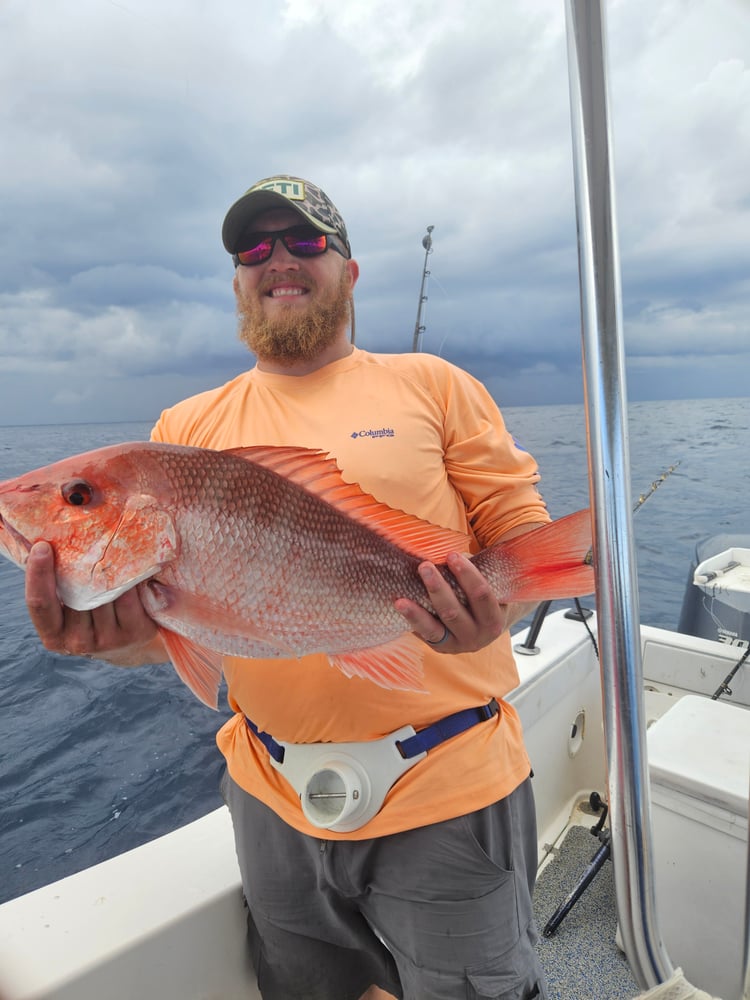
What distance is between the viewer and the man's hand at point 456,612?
62.6 inches

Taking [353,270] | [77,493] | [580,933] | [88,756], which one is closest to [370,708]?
[77,493]

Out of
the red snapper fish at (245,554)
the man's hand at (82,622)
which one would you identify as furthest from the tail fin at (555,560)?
the man's hand at (82,622)

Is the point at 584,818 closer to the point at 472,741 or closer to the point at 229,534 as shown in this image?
the point at 472,741

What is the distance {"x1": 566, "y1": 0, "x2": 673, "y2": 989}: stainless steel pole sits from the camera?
3.03 feet

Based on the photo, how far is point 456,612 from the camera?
1.59 metres

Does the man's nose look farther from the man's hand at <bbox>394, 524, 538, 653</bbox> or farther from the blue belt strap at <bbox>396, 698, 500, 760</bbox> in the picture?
the blue belt strap at <bbox>396, 698, 500, 760</bbox>

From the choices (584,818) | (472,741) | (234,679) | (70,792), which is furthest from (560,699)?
(70,792)

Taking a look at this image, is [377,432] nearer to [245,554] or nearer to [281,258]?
[245,554]

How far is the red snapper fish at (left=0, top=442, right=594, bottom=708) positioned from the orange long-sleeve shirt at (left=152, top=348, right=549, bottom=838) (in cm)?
26

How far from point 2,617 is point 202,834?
273 inches

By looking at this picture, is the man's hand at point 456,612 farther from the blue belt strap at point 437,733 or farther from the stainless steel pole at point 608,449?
the stainless steel pole at point 608,449

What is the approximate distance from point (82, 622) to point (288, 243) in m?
1.50

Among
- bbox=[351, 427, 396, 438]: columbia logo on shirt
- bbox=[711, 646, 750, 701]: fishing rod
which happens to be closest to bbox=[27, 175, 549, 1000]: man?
bbox=[351, 427, 396, 438]: columbia logo on shirt

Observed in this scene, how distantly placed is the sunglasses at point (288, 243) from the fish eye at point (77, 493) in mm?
1229
